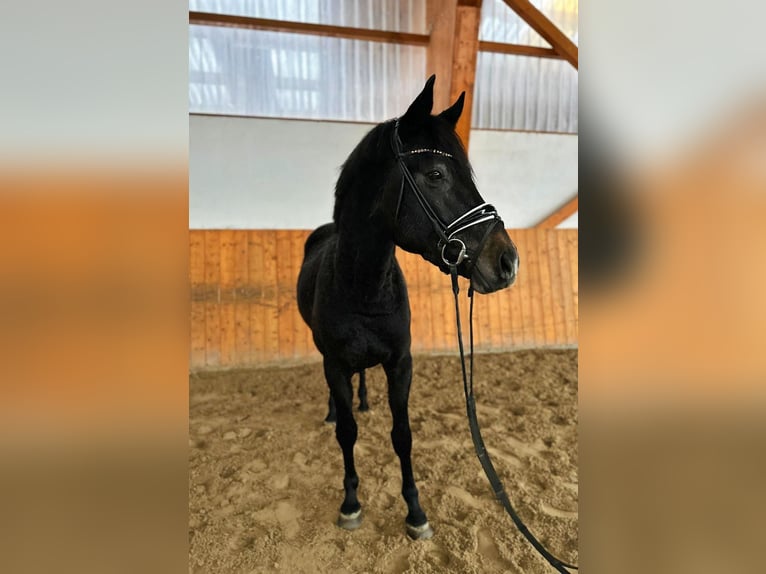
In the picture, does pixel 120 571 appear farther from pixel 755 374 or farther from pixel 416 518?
pixel 416 518

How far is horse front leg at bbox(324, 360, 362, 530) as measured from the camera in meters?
2.09

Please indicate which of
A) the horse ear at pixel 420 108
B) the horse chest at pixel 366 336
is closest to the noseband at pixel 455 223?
the horse ear at pixel 420 108

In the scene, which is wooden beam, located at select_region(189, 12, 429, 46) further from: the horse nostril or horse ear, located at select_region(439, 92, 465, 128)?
the horse nostril

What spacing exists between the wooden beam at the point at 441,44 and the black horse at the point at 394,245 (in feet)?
11.8

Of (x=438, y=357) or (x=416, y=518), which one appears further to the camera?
(x=438, y=357)

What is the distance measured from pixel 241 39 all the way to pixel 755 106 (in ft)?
19.7

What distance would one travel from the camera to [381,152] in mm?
1694

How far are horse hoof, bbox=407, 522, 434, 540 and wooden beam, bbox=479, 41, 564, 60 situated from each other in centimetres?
576

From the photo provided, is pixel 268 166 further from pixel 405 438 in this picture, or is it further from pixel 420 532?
pixel 420 532

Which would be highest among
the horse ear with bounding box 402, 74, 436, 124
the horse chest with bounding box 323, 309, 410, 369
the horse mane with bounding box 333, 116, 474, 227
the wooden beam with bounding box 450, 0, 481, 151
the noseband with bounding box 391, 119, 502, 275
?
the wooden beam with bounding box 450, 0, 481, 151

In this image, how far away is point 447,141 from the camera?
61.2 inches

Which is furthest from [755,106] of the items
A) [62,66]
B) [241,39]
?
[241,39]

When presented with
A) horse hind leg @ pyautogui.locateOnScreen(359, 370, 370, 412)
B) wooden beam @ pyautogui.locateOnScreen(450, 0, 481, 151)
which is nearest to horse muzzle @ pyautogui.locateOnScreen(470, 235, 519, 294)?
horse hind leg @ pyautogui.locateOnScreen(359, 370, 370, 412)

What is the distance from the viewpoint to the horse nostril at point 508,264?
1.38 metres
